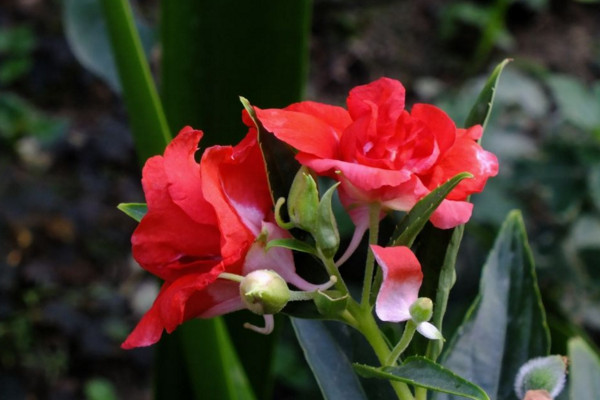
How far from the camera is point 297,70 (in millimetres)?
797

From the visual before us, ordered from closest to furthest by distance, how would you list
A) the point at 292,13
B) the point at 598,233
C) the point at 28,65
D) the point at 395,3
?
the point at 292,13 < the point at 598,233 < the point at 28,65 < the point at 395,3

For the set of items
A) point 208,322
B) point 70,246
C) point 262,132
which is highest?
point 262,132

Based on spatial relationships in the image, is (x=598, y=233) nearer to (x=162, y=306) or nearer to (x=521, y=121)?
(x=521, y=121)

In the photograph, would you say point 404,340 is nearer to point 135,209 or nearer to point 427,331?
point 427,331

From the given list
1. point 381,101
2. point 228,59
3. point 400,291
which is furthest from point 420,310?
point 228,59

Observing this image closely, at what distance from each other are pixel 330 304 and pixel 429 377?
0.19 ft

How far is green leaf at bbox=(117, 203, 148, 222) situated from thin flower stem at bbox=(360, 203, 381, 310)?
0.13 m

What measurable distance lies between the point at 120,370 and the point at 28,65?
73cm

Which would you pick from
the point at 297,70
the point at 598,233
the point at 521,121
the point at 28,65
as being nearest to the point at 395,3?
the point at 521,121

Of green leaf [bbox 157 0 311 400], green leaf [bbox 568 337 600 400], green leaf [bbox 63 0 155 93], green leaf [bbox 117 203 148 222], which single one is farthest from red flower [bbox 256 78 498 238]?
green leaf [bbox 63 0 155 93]

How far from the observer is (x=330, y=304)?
1.28ft

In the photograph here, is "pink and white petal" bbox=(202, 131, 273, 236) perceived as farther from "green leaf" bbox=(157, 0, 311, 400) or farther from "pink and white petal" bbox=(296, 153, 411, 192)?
"green leaf" bbox=(157, 0, 311, 400)

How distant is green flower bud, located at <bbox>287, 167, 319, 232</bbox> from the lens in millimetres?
385

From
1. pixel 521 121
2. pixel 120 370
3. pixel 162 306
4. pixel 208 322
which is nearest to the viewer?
pixel 162 306
